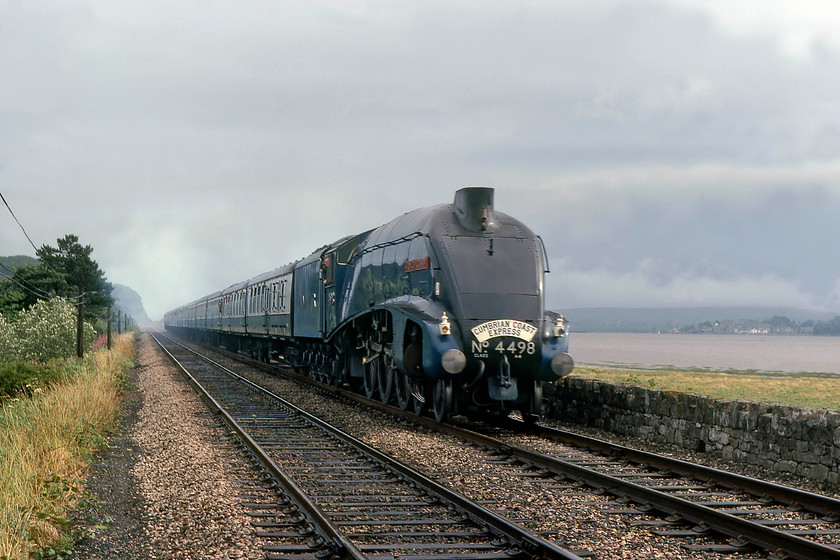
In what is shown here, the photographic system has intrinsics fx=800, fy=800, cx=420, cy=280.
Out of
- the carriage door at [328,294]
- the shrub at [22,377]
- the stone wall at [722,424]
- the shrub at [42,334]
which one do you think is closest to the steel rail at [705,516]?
the stone wall at [722,424]

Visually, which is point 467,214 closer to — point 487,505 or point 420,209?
point 420,209

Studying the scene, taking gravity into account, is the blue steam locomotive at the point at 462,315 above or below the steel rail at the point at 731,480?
above

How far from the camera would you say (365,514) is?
7.23m

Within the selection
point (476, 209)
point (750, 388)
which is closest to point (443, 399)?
point (476, 209)

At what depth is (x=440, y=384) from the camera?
520 inches

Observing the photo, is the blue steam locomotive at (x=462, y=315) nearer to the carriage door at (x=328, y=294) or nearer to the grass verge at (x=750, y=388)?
the carriage door at (x=328, y=294)

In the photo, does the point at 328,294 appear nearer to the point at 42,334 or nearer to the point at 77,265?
the point at 42,334

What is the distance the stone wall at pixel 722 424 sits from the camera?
8.88m

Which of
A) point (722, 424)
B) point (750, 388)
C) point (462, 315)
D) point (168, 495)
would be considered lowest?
point (750, 388)

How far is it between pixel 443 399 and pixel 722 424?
14.3ft

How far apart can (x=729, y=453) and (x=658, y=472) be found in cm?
169

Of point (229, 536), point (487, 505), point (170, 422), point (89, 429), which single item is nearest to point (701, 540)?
point (487, 505)

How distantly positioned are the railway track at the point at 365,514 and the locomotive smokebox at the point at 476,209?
4.18m

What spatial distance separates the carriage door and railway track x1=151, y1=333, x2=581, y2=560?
8.32 m
